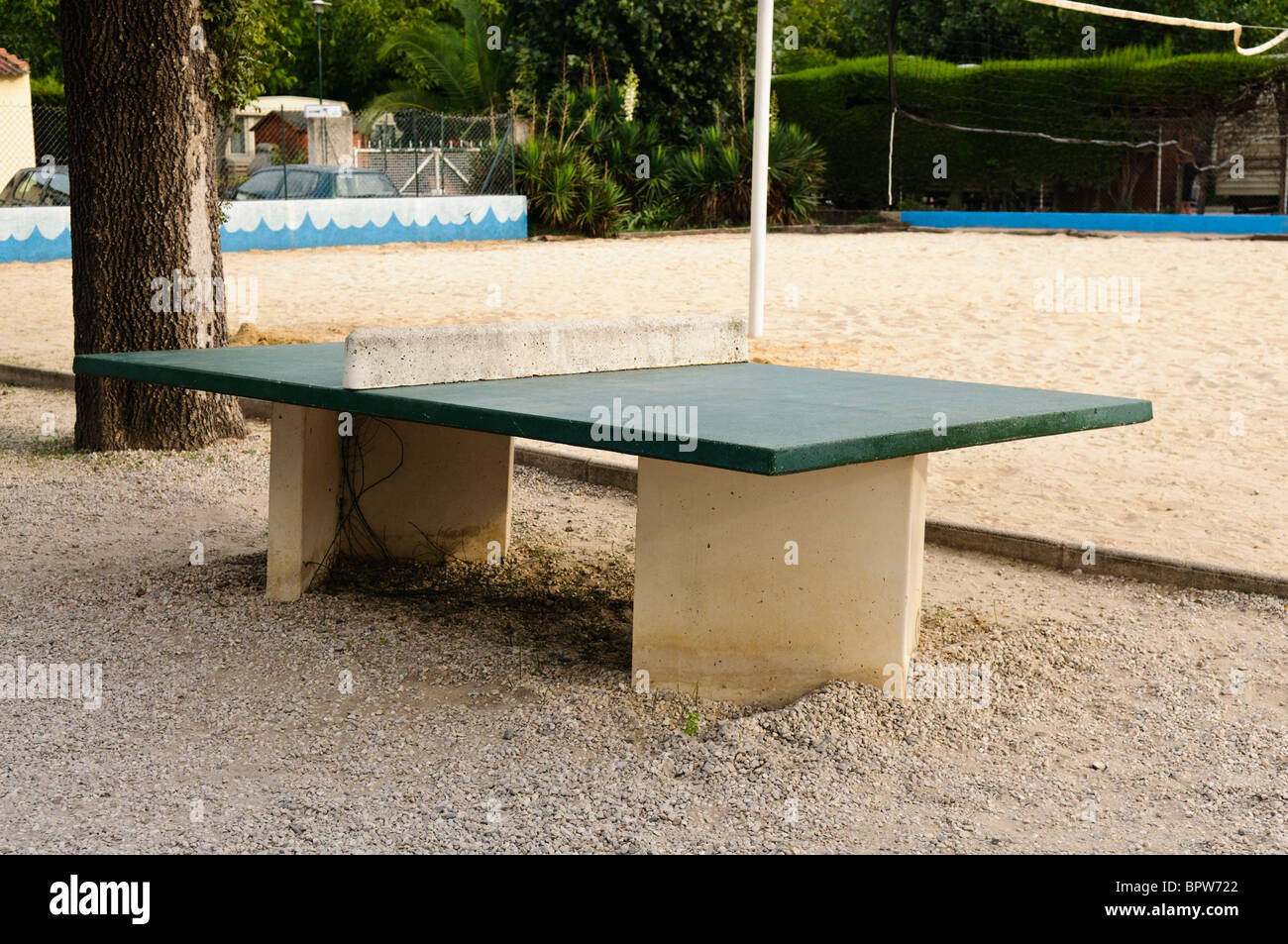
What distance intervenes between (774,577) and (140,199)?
492 centimetres

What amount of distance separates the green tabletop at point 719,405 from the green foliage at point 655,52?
70.7ft

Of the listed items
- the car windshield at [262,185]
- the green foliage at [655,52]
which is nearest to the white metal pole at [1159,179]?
the green foliage at [655,52]

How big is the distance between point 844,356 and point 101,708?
6.91 m

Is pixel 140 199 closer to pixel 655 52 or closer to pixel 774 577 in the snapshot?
pixel 774 577

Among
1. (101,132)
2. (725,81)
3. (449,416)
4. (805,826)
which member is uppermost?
(725,81)

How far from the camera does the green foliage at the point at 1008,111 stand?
2244 cm

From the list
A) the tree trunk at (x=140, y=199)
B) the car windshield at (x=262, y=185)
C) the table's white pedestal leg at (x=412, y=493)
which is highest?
the car windshield at (x=262, y=185)

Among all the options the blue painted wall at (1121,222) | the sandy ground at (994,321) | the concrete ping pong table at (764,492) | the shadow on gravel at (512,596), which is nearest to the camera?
the concrete ping pong table at (764,492)

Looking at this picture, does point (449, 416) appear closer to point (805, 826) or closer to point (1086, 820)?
point (805, 826)

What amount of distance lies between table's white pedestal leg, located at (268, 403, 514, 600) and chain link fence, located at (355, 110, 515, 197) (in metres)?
18.3

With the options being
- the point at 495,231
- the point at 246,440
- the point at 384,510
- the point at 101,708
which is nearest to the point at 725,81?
the point at 495,231

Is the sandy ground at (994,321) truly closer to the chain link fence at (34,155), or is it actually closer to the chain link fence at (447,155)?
the chain link fence at (34,155)

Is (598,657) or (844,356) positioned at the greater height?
(844,356)

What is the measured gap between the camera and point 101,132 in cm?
764
